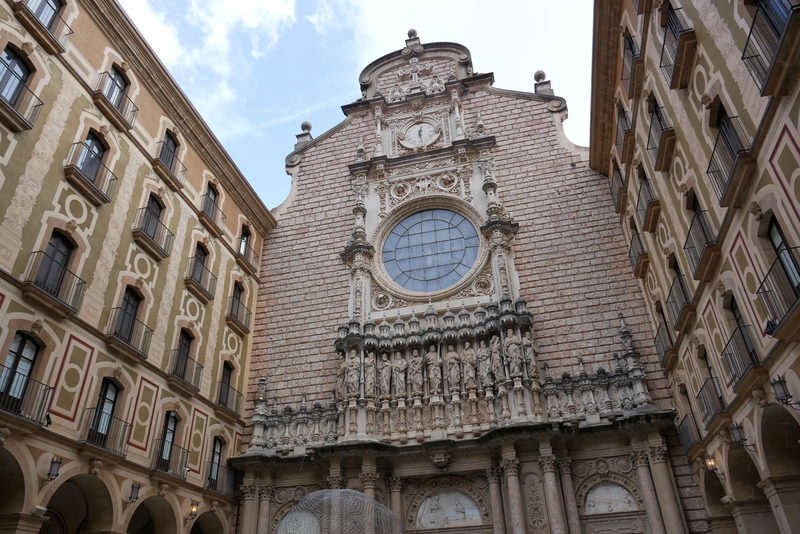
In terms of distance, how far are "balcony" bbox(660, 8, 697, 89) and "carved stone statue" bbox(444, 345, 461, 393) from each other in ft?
31.1

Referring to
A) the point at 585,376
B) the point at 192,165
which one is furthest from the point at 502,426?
the point at 192,165

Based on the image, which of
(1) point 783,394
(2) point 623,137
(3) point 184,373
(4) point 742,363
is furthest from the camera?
(3) point 184,373

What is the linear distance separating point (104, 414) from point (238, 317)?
714 centimetres

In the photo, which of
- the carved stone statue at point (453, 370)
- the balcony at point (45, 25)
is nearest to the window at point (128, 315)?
the balcony at point (45, 25)

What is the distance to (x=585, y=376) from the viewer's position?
646 inches

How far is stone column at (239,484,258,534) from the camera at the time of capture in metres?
16.6

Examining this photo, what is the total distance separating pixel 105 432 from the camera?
508 inches

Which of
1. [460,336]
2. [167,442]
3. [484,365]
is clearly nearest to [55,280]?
[167,442]

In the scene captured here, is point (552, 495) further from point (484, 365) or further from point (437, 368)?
point (437, 368)

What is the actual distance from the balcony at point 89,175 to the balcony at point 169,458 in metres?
6.12

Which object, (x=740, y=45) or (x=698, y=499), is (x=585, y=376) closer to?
(x=698, y=499)

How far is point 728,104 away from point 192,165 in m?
15.2

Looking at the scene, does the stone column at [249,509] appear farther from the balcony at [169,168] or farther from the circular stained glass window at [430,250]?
the balcony at [169,168]

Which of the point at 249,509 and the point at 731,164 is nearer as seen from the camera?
the point at 731,164
